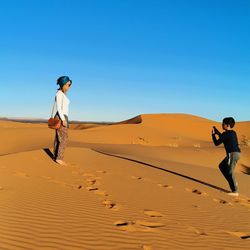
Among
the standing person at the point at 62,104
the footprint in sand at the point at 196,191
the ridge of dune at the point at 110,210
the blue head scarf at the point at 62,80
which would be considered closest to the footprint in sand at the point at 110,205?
the ridge of dune at the point at 110,210

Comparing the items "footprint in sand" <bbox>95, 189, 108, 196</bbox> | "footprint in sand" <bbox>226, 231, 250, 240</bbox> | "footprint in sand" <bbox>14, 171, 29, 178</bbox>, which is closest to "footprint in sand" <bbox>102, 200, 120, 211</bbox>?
"footprint in sand" <bbox>95, 189, 108, 196</bbox>

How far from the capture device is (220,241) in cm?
474

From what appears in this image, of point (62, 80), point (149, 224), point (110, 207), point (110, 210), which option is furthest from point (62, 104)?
point (149, 224)

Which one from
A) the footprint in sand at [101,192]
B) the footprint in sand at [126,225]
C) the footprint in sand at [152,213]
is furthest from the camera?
the footprint in sand at [101,192]

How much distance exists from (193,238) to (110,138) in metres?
22.3

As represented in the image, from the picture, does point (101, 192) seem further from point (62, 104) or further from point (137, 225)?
point (62, 104)

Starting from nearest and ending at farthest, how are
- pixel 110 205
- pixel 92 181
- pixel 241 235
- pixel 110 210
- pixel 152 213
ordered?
pixel 241 235 < pixel 110 210 < pixel 152 213 < pixel 110 205 < pixel 92 181

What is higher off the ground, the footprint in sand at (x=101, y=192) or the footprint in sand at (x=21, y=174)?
the footprint in sand at (x=21, y=174)

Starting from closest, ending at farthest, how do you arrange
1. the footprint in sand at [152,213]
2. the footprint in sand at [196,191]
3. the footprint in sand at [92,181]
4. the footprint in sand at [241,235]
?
the footprint in sand at [241,235], the footprint in sand at [152,213], the footprint in sand at [92,181], the footprint in sand at [196,191]

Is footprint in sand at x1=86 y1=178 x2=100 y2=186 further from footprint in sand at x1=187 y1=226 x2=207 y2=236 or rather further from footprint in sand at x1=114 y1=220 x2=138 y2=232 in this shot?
footprint in sand at x1=187 y1=226 x2=207 y2=236

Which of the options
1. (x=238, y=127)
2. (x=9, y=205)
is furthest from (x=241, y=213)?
(x=238, y=127)

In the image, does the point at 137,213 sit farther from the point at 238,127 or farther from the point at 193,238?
the point at 238,127

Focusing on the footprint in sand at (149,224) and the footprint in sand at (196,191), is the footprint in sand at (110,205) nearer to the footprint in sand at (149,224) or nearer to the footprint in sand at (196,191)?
the footprint in sand at (149,224)

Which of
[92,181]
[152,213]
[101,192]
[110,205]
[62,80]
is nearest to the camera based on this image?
[152,213]
